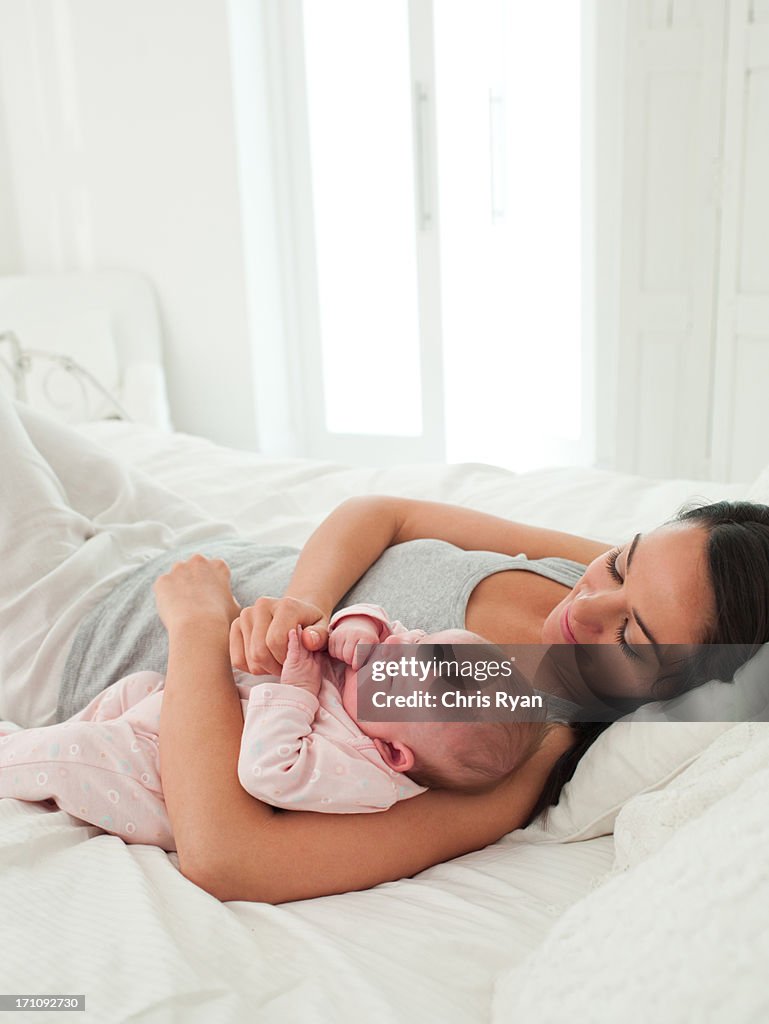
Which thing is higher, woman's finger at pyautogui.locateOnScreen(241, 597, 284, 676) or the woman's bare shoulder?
woman's finger at pyautogui.locateOnScreen(241, 597, 284, 676)

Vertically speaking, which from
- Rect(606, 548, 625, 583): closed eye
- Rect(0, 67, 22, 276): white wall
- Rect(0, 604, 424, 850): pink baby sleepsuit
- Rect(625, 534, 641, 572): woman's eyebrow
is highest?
Rect(0, 67, 22, 276): white wall

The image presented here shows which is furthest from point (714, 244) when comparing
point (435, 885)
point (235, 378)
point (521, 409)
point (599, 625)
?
point (435, 885)

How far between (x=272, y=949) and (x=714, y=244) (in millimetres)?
2980

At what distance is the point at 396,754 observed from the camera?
3.05 feet

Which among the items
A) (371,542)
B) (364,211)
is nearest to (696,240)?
(364,211)

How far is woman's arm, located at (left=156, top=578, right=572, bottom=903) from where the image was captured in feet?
2.93

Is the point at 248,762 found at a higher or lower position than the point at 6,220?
lower

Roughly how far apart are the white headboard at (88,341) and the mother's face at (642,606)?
2.39 meters

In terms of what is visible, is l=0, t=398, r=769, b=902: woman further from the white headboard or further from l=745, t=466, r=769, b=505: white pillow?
the white headboard

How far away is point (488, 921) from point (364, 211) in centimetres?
351

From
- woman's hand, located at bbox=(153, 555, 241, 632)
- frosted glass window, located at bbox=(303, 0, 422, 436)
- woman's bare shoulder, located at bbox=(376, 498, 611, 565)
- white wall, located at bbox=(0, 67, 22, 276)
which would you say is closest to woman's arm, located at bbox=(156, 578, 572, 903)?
woman's hand, located at bbox=(153, 555, 241, 632)

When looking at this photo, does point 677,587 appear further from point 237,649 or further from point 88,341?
point 88,341

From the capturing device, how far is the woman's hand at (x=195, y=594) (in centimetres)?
115

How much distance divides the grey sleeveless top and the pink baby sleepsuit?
0.16 meters
